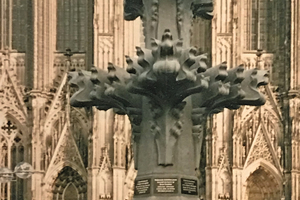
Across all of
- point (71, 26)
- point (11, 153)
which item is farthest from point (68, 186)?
point (71, 26)

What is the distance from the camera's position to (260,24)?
134 feet

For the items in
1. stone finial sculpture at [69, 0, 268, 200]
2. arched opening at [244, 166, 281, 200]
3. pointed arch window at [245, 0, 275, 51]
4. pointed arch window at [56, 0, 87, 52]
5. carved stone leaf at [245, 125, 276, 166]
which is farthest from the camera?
pointed arch window at [56, 0, 87, 52]

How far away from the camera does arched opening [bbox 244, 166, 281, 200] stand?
39.2 metres

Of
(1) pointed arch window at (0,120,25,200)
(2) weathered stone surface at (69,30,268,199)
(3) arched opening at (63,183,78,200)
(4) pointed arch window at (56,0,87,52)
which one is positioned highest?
(4) pointed arch window at (56,0,87,52)

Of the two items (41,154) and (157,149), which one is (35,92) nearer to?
(41,154)

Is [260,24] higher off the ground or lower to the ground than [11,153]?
higher

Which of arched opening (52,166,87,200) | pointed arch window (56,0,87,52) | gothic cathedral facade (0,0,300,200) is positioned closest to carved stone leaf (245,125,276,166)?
gothic cathedral facade (0,0,300,200)

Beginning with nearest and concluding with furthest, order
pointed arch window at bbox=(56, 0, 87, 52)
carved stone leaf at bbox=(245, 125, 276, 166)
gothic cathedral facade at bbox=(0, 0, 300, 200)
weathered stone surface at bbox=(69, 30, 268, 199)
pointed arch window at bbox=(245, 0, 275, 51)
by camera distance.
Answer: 1. weathered stone surface at bbox=(69, 30, 268, 199)
2. gothic cathedral facade at bbox=(0, 0, 300, 200)
3. carved stone leaf at bbox=(245, 125, 276, 166)
4. pointed arch window at bbox=(245, 0, 275, 51)
5. pointed arch window at bbox=(56, 0, 87, 52)

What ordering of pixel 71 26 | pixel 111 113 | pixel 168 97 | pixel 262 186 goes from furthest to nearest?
1. pixel 71 26
2. pixel 262 186
3. pixel 111 113
4. pixel 168 97

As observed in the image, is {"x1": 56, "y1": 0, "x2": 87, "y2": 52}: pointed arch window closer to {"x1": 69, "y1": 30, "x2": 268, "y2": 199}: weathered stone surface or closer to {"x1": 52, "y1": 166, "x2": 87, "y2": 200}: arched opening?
{"x1": 52, "y1": 166, "x2": 87, "y2": 200}: arched opening

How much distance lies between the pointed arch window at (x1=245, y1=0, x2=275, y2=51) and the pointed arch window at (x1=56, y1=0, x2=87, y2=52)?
6254 mm

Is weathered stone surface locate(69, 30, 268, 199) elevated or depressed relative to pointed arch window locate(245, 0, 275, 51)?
depressed

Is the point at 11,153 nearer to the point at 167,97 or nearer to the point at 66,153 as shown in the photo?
the point at 66,153

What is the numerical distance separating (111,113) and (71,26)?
4401 millimetres
